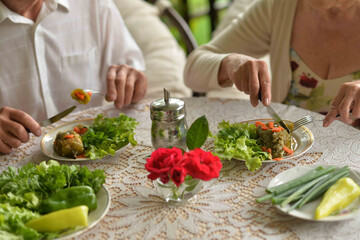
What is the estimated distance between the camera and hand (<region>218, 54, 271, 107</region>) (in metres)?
1.46

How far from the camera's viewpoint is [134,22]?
9.45 feet

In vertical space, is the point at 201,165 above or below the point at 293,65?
above

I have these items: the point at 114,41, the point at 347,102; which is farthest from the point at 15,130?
the point at 347,102

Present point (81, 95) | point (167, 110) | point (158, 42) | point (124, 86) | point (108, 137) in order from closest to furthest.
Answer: point (167, 110), point (108, 137), point (81, 95), point (124, 86), point (158, 42)

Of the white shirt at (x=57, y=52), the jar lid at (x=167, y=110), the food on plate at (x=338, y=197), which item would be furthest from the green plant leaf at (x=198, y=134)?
the white shirt at (x=57, y=52)

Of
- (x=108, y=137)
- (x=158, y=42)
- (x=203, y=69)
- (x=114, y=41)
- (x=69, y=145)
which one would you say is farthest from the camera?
(x=158, y=42)

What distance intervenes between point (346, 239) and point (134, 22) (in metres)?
2.24

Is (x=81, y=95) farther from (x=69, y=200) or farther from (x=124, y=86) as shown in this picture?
(x=69, y=200)

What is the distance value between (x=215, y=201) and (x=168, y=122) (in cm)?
28

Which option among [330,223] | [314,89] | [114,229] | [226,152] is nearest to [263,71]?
[226,152]

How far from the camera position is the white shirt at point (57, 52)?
6.08 ft

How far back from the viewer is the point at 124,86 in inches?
68.3

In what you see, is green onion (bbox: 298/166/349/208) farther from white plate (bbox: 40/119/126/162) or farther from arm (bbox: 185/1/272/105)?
arm (bbox: 185/1/272/105)

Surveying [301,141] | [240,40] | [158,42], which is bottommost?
[158,42]
